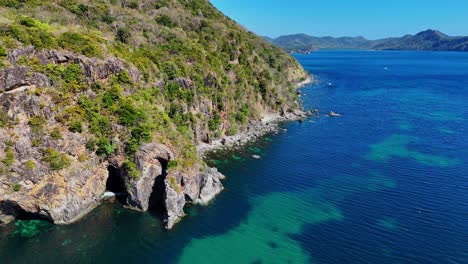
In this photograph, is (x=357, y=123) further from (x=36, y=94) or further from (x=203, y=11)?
(x=36, y=94)

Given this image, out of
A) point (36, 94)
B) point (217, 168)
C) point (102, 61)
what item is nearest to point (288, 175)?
point (217, 168)

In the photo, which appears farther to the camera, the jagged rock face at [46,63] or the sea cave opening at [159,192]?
the sea cave opening at [159,192]

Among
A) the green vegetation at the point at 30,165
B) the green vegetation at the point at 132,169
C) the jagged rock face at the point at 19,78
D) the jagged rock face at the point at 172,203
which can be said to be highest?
the jagged rock face at the point at 19,78

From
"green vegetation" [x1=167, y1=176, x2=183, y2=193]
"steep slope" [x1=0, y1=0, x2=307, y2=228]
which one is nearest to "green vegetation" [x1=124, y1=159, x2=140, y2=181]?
"steep slope" [x1=0, y1=0, x2=307, y2=228]

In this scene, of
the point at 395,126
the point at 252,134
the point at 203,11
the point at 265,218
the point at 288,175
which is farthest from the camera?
the point at 203,11

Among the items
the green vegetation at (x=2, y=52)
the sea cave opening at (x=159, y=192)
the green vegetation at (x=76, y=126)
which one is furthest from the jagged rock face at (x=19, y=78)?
the sea cave opening at (x=159, y=192)

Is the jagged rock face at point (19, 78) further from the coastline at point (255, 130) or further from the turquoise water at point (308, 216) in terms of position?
the coastline at point (255, 130)
